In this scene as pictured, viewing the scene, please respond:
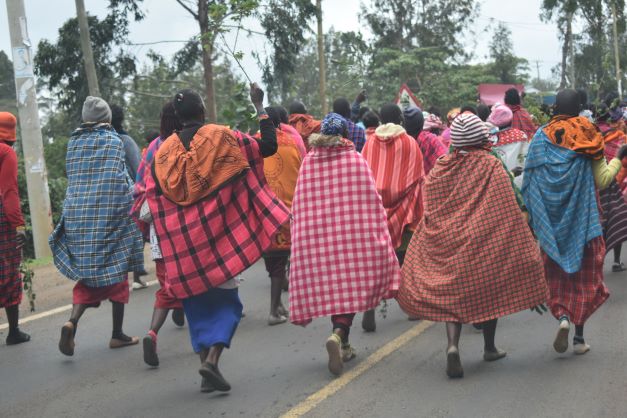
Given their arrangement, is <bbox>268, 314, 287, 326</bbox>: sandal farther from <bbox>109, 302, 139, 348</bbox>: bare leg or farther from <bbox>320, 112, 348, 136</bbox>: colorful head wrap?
<bbox>320, 112, 348, 136</bbox>: colorful head wrap

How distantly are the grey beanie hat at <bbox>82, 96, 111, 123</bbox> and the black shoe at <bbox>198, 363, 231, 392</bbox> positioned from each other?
102 inches

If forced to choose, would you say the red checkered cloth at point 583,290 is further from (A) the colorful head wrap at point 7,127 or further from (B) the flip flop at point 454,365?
(A) the colorful head wrap at point 7,127

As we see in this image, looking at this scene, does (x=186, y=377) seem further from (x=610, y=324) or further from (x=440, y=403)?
(x=610, y=324)

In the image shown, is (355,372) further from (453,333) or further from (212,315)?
(212,315)

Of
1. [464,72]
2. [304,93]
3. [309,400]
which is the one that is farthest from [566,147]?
[304,93]

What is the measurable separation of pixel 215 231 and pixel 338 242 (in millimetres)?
1035

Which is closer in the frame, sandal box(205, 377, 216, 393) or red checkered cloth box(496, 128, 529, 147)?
sandal box(205, 377, 216, 393)

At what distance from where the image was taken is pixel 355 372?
634cm

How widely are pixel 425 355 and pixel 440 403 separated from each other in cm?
124

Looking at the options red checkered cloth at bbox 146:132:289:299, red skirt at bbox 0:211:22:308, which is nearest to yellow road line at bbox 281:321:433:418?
red checkered cloth at bbox 146:132:289:299

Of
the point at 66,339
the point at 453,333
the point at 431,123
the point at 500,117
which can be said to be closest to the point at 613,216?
the point at 500,117

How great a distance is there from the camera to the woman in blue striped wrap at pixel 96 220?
7230mm

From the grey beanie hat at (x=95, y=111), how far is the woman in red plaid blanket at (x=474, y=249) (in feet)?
9.57

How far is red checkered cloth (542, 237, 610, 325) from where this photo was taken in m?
6.57
